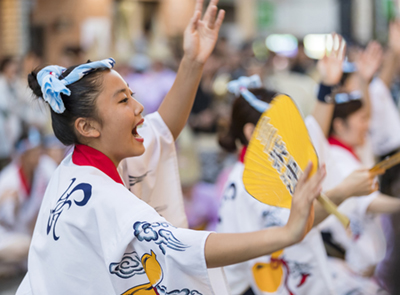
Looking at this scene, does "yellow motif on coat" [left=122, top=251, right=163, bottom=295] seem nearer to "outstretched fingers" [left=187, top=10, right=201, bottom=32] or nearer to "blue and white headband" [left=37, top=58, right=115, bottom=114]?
"blue and white headband" [left=37, top=58, right=115, bottom=114]

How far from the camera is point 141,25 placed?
1248 cm

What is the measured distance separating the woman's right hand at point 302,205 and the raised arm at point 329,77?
1.16 metres

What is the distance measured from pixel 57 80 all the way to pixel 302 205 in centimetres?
76

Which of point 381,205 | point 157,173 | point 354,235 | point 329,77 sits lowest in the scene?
point 354,235

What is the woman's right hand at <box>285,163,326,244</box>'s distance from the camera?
1148 millimetres

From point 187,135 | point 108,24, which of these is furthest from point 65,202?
point 108,24

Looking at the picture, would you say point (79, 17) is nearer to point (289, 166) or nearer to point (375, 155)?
point (375, 155)

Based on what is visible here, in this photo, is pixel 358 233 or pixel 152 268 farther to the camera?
pixel 358 233

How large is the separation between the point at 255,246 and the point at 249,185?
0.82 feet

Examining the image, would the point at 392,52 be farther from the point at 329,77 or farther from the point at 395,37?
the point at 329,77

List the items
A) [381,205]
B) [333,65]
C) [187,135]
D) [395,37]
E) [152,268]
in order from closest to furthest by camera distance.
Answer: [152,268] < [381,205] < [333,65] < [395,37] < [187,135]

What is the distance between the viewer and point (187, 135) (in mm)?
5359

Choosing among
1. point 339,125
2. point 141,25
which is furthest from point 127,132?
point 141,25

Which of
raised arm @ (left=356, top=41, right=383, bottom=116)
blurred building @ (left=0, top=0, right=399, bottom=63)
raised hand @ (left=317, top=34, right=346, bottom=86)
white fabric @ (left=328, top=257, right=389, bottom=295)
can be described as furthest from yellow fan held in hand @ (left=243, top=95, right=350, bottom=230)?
blurred building @ (left=0, top=0, right=399, bottom=63)
